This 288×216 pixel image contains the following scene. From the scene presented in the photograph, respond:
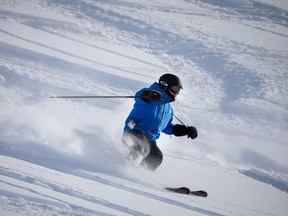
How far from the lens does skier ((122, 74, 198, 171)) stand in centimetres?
463

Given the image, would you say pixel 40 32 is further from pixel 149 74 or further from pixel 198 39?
pixel 198 39

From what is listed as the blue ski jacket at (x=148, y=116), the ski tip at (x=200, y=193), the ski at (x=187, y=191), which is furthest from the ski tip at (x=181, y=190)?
the blue ski jacket at (x=148, y=116)

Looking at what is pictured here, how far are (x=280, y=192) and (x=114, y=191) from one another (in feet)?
10.2

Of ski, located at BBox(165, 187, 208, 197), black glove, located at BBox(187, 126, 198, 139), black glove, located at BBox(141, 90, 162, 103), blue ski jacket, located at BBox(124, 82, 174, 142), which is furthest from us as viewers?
black glove, located at BBox(187, 126, 198, 139)

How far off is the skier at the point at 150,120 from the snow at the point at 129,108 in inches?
8.7

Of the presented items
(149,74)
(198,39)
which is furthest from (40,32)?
(198,39)

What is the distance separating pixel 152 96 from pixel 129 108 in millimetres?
2490

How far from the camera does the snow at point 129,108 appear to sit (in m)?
3.42

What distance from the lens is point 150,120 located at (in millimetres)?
4914

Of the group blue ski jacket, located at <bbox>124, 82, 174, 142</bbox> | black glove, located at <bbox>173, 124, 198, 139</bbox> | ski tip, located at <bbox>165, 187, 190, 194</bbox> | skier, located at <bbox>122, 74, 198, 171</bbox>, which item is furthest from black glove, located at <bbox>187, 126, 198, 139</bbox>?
ski tip, located at <bbox>165, 187, 190, 194</bbox>

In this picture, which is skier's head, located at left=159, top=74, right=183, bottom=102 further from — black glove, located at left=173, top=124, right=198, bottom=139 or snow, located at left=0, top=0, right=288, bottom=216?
snow, located at left=0, top=0, right=288, bottom=216

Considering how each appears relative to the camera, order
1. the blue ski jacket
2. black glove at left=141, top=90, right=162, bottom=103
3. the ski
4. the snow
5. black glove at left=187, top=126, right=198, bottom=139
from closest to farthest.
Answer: the snow → the ski → black glove at left=141, top=90, right=162, bottom=103 → the blue ski jacket → black glove at left=187, top=126, right=198, bottom=139

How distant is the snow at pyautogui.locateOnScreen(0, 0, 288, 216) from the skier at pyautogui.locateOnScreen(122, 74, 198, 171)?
8.7 inches

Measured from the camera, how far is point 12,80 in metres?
6.63
